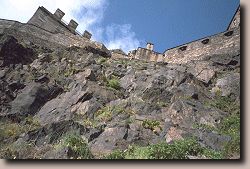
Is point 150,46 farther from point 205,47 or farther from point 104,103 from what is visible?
point 104,103

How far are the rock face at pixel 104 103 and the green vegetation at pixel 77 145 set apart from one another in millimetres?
36

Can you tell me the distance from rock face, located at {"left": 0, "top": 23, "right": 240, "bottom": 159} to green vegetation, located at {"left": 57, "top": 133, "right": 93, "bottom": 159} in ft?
0.12

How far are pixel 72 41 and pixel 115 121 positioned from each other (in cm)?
1667

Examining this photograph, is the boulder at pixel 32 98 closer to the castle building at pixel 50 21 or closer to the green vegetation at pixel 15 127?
the green vegetation at pixel 15 127

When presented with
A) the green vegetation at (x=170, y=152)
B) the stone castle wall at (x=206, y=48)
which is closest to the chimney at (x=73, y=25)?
the stone castle wall at (x=206, y=48)

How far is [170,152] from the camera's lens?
A: 10555mm

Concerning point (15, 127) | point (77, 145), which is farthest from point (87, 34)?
point (77, 145)

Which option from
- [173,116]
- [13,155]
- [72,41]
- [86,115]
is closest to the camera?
[13,155]

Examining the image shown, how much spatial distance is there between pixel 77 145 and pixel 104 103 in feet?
17.1

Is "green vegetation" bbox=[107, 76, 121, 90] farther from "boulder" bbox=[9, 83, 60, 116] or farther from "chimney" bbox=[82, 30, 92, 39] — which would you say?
"chimney" bbox=[82, 30, 92, 39]

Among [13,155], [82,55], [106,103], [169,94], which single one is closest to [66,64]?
[82,55]

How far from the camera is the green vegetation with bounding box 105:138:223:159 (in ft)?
34.6

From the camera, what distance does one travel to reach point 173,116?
14.9 metres

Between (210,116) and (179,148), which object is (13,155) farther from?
(210,116)
